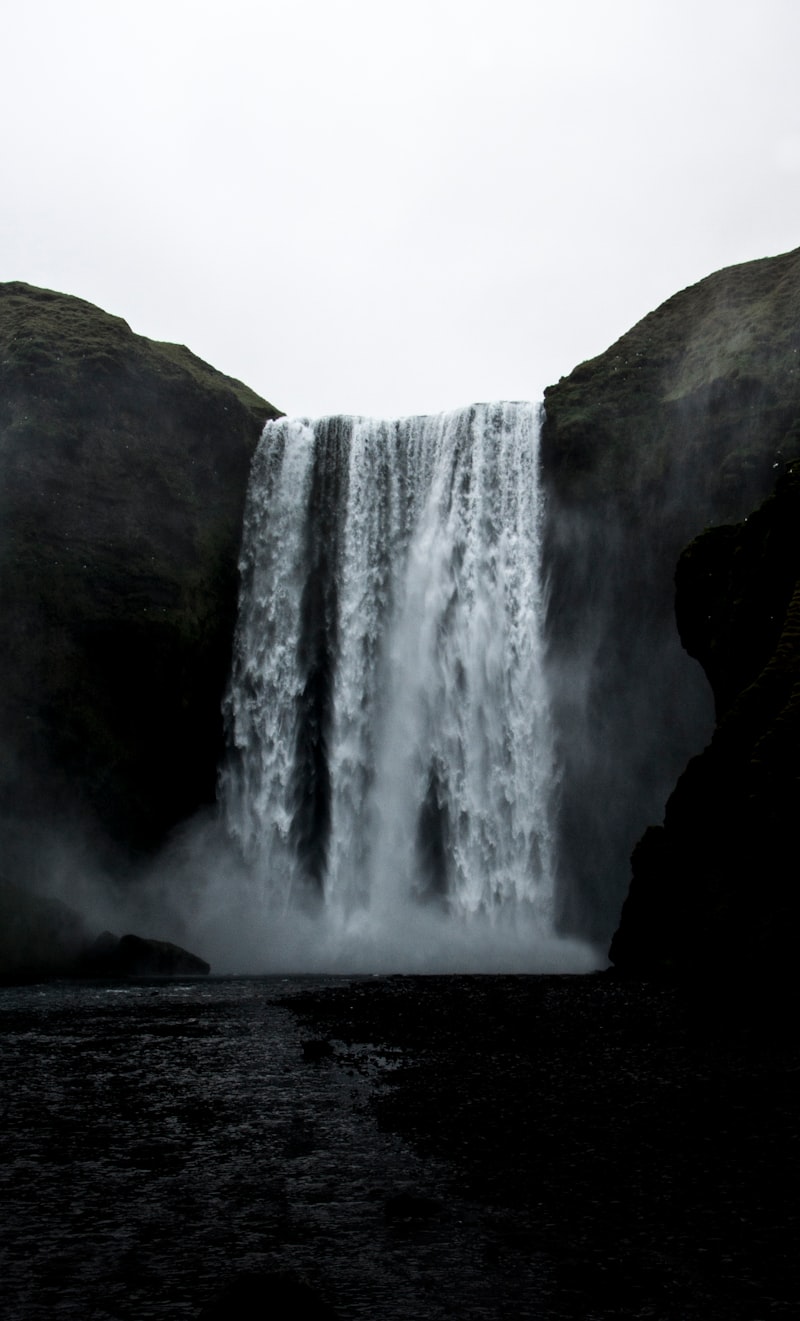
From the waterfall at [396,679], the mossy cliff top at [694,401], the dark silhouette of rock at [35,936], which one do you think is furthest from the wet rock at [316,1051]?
the mossy cliff top at [694,401]

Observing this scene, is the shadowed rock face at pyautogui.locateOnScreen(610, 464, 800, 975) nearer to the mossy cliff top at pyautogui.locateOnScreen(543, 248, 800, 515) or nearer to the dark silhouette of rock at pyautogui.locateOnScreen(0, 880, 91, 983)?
the mossy cliff top at pyautogui.locateOnScreen(543, 248, 800, 515)

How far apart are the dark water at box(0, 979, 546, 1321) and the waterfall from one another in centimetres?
2308

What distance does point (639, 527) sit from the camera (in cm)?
4156

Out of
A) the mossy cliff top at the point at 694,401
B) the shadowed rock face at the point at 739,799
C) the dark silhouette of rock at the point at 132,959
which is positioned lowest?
the dark silhouette of rock at the point at 132,959

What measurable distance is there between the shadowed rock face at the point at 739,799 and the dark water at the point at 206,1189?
34.1 feet

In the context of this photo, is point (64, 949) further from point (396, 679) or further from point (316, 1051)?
point (316, 1051)

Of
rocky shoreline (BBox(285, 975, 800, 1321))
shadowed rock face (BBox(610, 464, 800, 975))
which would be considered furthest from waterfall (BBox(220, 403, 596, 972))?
rocky shoreline (BBox(285, 975, 800, 1321))

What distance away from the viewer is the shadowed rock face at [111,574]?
41.3 metres

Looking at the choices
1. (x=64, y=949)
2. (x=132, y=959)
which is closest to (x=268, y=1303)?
(x=132, y=959)

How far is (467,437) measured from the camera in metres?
45.0

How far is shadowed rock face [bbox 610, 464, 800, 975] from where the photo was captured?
2217 centimetres

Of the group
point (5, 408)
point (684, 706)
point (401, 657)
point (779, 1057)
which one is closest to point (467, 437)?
point (401, 657)

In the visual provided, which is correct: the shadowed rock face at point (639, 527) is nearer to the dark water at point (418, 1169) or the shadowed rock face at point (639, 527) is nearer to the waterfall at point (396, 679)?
the waterfall at point (396, 679)

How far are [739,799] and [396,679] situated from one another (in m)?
20.4
